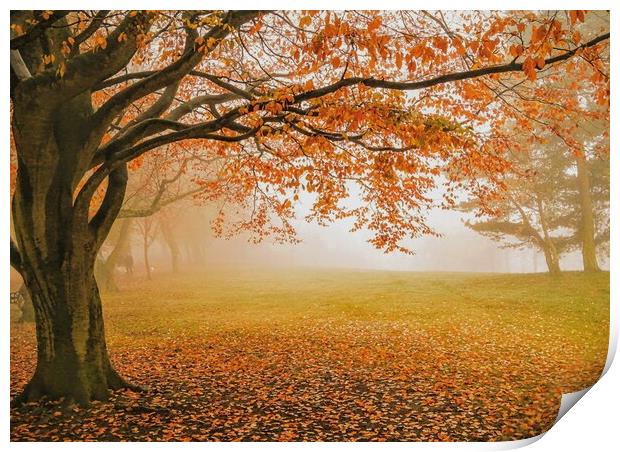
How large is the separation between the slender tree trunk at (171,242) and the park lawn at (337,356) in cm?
23

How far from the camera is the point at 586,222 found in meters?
7.19

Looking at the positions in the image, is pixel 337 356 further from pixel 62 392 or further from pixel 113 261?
pixel 113 261

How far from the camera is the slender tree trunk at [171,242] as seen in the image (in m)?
8.24

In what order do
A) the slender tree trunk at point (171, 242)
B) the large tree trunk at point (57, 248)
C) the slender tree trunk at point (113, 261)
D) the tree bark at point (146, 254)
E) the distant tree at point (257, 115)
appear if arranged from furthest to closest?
the tree bark at point (146, 254) → the slender tree trunk at point (171, 242) → the slender tree trunk at point (113, 261) → the large tree trunk at point (57, 248) → the distant tree at point (257, 115)

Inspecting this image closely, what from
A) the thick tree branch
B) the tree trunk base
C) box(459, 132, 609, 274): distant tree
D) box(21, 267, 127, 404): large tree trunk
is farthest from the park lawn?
the thick tree branch

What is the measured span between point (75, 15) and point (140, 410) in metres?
4.71

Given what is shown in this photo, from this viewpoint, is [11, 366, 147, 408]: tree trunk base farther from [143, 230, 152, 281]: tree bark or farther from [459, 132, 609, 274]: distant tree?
[459, 132, 609, 274]: distant tree

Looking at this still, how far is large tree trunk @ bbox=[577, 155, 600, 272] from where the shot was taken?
702 cm

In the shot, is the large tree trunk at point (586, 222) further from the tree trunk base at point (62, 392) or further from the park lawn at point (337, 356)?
the tree trunk base at point (62, 392)

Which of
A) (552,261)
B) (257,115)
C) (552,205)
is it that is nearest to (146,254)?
(257,115)

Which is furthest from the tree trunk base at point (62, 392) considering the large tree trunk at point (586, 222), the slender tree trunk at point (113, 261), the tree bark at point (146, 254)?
the large tree trunk at point (586, 222)

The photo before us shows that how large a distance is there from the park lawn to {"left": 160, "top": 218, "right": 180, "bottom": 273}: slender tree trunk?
0.23m

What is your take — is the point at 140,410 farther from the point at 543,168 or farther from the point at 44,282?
the point at 543,168

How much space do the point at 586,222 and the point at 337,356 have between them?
395 centimetres
